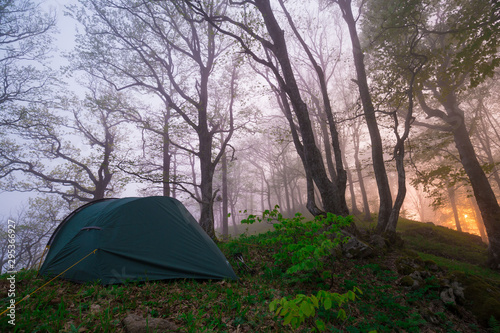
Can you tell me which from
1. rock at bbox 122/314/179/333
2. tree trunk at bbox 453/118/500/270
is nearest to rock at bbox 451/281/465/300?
rock at bbox 122/314/179/333

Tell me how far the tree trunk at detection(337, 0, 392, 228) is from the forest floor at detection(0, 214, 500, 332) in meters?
2.81

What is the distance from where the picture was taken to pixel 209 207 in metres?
9.30

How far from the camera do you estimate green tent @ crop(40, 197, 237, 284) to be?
Answer: 13.9 feet

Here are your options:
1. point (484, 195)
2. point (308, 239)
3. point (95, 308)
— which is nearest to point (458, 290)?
point (308, 239)

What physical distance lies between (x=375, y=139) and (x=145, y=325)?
384 inches

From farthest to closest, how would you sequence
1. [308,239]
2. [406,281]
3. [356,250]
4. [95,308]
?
[356,250] < [406,281] < [308,239] < [95,308]

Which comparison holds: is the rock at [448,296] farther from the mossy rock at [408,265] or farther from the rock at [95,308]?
the rock at [95,308]

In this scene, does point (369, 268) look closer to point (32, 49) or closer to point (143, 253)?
point (143, 253)

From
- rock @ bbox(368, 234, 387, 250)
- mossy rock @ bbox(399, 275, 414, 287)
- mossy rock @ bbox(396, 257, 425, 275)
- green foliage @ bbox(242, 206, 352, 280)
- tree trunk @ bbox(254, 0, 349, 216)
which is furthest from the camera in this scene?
tree trunk @ bbox(254, 0, 349, 216)

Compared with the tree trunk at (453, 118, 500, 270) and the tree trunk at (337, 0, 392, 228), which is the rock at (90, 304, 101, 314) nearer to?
the tree trunk at (337, 0, 392, 228)

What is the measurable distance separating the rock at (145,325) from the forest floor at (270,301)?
Result: 0.08m

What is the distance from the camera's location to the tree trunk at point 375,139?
818 cm

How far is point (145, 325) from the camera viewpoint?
268cm

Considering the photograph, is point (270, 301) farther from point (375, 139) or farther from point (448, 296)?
point (375, 139)
